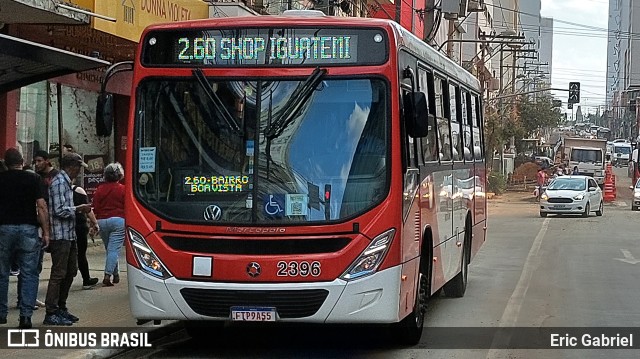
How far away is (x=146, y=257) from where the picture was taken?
30.9 ft

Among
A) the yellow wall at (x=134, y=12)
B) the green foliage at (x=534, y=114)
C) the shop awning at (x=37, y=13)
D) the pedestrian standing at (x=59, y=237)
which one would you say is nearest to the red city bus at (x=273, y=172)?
the pedestrian standing at (x=59, y=237)

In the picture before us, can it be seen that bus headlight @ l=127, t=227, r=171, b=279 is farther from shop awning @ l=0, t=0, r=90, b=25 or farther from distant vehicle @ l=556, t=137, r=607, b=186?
distant vehicle @ l=556, t=137, r=607, b=186

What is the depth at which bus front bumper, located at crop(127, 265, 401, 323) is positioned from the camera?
9078 mm

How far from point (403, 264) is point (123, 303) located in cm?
470

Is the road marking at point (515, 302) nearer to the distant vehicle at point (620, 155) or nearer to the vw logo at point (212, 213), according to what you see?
the vw logo at point (212, 213)

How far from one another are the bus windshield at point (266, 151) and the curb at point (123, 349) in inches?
56.9

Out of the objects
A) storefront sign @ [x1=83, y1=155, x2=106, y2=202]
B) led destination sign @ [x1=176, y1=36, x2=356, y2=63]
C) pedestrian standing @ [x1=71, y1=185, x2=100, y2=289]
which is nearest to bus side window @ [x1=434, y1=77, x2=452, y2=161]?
led destination sign @ [x1=176, y1=36, x2=356, y2=63]

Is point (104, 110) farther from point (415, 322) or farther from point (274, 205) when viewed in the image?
point (415, 322)

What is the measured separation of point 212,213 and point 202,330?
8.05 feet

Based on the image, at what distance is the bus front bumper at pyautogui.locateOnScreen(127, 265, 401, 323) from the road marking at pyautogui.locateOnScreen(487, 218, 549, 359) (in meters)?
1.43

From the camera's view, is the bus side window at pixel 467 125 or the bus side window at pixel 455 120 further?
the bus side window at pixel 467 125

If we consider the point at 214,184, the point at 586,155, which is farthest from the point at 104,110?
the point at 586,155

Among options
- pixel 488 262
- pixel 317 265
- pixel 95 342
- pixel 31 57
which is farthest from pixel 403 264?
pixel 488 262

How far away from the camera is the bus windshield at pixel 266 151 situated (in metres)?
9.24
